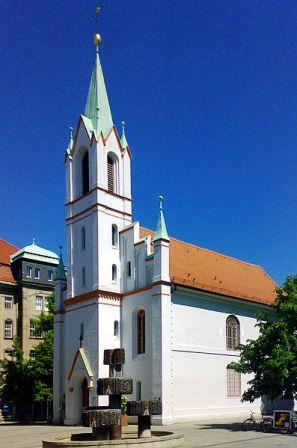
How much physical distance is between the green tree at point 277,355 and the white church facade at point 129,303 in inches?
244

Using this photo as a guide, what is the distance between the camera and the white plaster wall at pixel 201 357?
35188 mm

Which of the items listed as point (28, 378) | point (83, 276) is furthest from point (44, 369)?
point (83, 276)

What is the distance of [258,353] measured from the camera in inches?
1170

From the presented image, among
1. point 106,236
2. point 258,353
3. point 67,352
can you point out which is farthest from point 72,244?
point 258,353

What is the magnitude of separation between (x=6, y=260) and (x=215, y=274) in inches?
1057

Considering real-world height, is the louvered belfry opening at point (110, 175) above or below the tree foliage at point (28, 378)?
above

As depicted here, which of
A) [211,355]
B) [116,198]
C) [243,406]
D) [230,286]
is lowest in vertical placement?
[243,406]

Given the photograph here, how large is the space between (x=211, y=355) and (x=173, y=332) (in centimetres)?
437

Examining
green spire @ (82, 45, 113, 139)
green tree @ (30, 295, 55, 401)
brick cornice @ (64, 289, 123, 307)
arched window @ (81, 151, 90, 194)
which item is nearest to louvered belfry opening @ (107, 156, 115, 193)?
arched window @ (81, 151, 90, 194)

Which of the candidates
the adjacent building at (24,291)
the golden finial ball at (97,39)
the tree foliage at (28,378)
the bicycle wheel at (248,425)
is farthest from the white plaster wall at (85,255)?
the adjacent building at (24,291)

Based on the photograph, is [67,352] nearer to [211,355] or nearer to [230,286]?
[211,355]

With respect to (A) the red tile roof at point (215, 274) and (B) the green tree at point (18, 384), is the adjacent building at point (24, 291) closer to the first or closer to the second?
(B) the green tree at point (18, 384)

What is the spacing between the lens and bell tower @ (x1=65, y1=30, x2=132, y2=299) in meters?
38.1

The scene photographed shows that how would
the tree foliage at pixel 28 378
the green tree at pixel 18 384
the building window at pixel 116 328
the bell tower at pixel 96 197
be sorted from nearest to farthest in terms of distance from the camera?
the building window at pixel 116 328 < the bell tower at pixel 96 197 < the tree foliage at pixel 28 378 < the green tree at pixel 18 384
